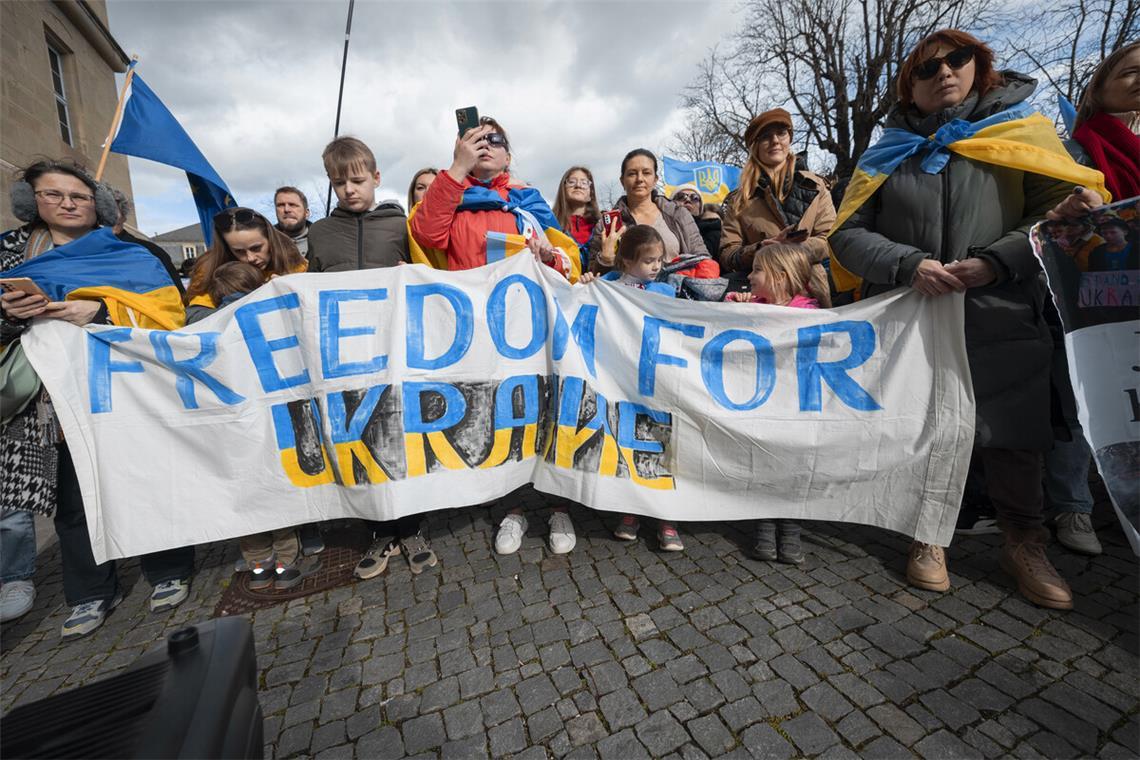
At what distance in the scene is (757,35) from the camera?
18.6 meters

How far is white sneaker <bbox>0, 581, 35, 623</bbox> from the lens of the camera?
2736mm

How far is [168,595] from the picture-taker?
279cm

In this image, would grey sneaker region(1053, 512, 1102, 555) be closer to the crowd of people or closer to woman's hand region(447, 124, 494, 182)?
the crowd of people

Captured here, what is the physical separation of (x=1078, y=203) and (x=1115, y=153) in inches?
30.1

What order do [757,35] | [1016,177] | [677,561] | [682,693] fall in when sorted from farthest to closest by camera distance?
[757,35] < [677,561] < [1016,177] < [682,693]

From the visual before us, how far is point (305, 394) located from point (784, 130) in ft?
11.0

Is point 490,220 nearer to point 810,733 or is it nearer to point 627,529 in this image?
point 627,529

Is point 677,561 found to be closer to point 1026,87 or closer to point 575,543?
point 575,543

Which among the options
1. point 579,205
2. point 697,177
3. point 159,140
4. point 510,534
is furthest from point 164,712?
point 697,177

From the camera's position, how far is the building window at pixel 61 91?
45.5 feet

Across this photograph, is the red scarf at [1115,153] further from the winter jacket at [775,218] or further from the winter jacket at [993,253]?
the winter jacket at [775,218]

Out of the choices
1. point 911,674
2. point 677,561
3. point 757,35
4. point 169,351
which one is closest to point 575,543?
point 677,561

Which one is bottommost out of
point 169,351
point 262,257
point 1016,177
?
point 169,351

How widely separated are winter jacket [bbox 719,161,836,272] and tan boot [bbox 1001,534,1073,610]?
1770mm
